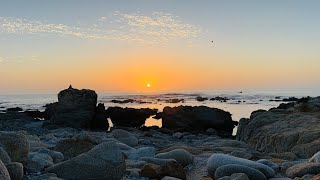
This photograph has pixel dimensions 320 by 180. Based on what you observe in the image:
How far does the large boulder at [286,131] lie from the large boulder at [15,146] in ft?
23.2

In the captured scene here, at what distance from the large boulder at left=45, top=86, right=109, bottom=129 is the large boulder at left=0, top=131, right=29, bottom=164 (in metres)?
21.6

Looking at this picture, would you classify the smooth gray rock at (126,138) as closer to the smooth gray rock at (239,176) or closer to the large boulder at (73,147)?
the large boulder at (73,147)

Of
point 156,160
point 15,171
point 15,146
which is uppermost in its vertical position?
point 15,146

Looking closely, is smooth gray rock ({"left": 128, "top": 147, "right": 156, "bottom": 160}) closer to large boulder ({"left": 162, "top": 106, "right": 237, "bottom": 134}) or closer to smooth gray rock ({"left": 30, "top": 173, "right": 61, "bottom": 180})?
smooth gray rock ({"left": 30, "top": 173, "right": 61, "bottom": 180})

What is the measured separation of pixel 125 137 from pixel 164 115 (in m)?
18.2

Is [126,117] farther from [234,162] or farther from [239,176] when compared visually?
[239,176]

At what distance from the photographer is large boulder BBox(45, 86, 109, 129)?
2833 cm

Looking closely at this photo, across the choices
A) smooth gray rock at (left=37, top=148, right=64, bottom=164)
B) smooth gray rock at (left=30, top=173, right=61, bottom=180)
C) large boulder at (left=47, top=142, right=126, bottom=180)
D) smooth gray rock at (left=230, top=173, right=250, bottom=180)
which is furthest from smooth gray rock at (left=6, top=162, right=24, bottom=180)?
smooth gray rock at (left=230, top=173, right=250, bottom=180)

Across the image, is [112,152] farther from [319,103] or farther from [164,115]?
[164,115]

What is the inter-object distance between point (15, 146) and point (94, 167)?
1.29m

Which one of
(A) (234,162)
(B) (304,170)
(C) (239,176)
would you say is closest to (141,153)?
(A) (234,162)

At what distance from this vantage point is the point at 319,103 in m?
19.2

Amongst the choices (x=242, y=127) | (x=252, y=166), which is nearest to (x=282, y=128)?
(x=242, y=127)

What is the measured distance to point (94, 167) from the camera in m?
6.40
